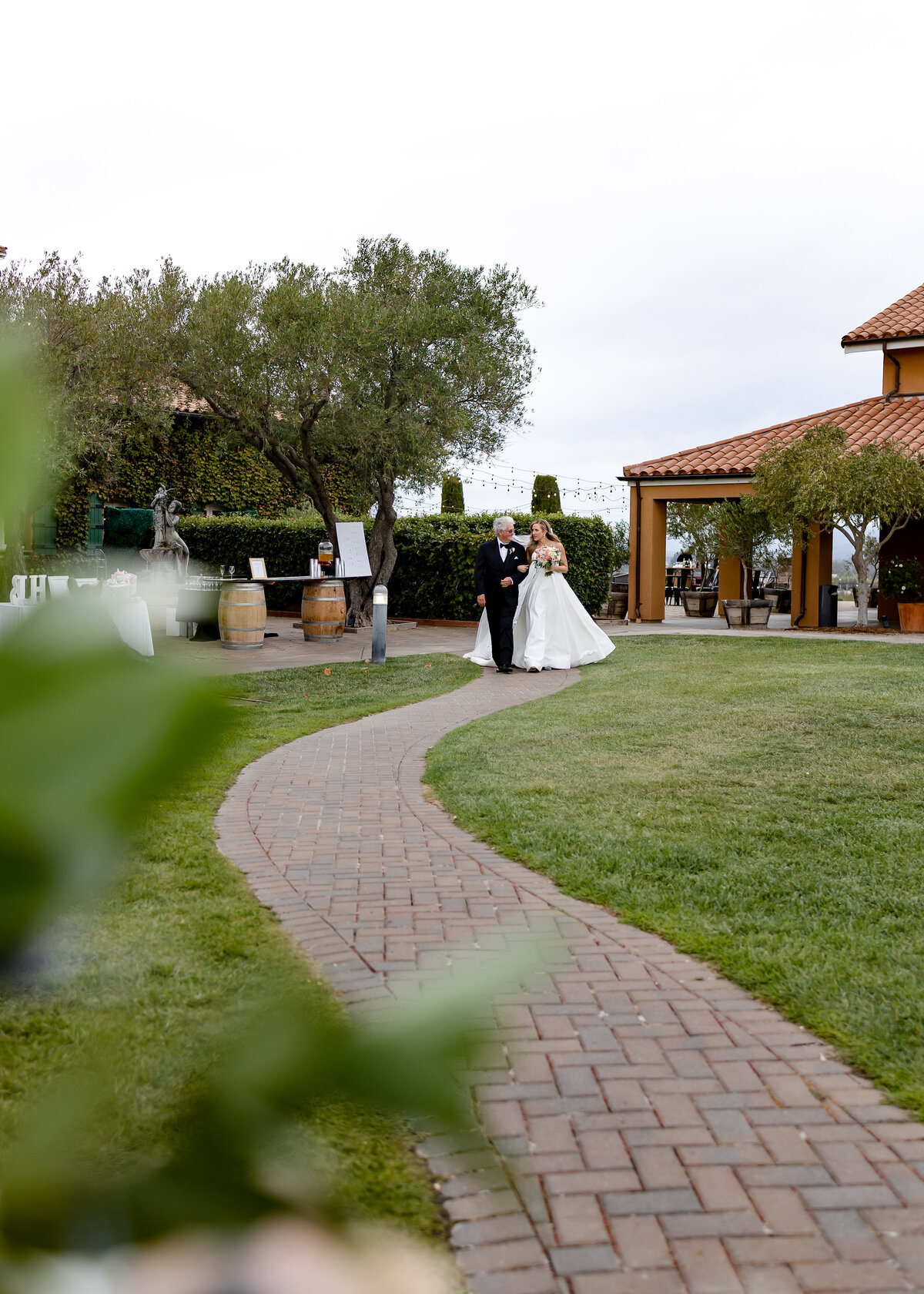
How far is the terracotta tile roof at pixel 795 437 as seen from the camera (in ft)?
71.2

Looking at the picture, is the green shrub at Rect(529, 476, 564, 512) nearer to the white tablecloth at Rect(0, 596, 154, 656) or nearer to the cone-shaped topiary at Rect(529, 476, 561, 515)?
the cone-shaped topiary at Rect(529, 476, 561, 515)

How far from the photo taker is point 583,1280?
2.32 m

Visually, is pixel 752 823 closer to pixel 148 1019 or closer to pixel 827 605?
pixel 148 1019

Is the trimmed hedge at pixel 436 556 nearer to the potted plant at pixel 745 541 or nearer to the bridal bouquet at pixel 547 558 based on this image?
the potted plant at pixel 745 541

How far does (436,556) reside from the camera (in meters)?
22.0

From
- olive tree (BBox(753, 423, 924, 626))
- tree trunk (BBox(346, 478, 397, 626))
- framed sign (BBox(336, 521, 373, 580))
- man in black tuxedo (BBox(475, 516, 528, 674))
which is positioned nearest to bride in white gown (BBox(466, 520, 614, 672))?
man in black tuxedo (BBox(475, 516, 528, 674))

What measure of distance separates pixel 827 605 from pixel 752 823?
15810mm

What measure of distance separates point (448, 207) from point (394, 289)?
6.98 ft

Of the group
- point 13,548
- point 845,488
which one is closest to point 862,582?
point 845,488

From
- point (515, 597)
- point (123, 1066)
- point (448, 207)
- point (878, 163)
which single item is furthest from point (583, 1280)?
point (878, 163)

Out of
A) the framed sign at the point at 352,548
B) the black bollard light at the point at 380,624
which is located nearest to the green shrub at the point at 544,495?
the framed sign at the point at 352,548

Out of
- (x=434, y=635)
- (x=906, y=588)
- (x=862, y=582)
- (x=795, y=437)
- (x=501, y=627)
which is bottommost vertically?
(x=434, y=635)

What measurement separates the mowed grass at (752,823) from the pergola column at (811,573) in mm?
9323

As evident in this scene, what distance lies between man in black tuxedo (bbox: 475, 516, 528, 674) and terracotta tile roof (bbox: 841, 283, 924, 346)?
13430 millimetres
